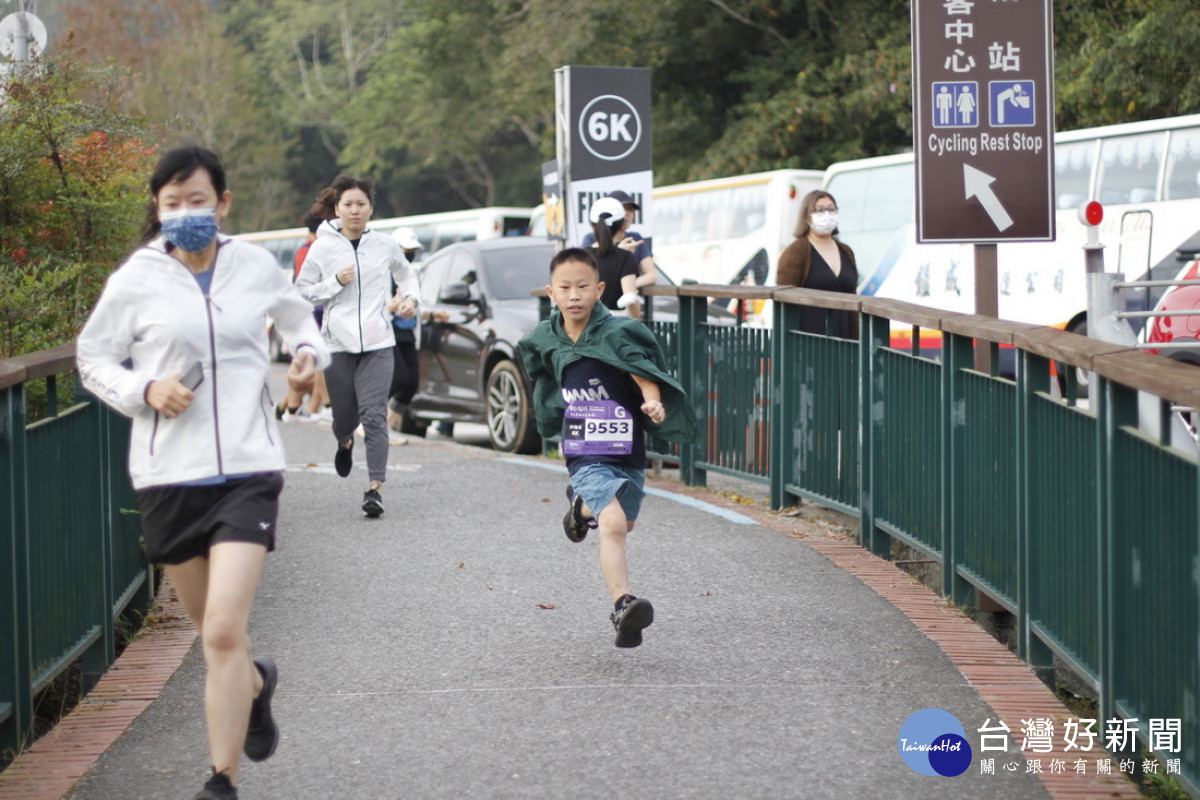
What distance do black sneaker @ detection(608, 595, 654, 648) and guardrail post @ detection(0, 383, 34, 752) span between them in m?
1.91

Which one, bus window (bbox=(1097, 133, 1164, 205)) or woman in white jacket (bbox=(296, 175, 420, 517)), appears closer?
woman in white jacket (bbox=(296, 175, 420, 517))

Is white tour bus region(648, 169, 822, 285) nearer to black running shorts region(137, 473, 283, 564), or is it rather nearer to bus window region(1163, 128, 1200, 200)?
bus window region(1163, 128, 1200, 200)

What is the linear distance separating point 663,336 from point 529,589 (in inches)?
156

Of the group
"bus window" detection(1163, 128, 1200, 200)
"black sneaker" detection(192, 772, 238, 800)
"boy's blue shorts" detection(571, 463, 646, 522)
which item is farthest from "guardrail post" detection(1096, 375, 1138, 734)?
"bus window" detection(1163, 128, 1200, 200)

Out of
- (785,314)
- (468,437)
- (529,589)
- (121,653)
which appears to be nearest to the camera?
(121,653)

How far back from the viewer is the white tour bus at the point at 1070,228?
53.4 feet

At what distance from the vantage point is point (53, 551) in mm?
5184

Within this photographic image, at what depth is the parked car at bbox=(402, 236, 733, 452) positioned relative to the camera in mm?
12953

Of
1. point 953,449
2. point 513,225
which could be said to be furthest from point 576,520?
point 513,225

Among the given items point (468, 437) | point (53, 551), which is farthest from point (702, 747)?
point (468, 437)

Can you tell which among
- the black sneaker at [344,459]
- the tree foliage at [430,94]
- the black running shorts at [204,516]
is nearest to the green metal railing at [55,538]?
the black running shorts at [204,516]

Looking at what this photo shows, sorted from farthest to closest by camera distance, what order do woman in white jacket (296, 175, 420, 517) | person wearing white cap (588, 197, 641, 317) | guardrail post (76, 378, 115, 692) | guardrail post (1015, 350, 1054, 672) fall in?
person wearing white cap (588, 197, 641, 317), woman in white jacket (296, 175, 420, 517), guardrail post (76, 378, 115, 692), guardrail post (1015, 350, 1054, 672)

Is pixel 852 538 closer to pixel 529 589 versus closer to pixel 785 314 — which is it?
pixel 785 314

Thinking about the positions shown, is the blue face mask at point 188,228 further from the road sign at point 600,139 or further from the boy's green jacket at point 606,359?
the road sign at point 600,139
